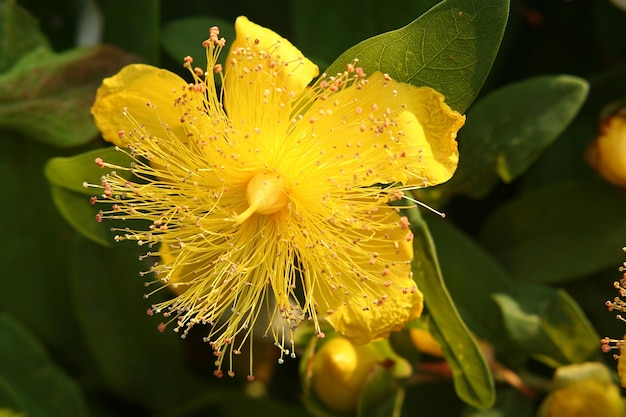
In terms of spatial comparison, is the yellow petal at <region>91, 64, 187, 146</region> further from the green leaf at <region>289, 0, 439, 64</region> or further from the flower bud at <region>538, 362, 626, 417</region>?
the flower bud at <region>538, 362, 626, 417</region>

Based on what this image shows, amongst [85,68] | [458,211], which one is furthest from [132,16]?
[458,211]

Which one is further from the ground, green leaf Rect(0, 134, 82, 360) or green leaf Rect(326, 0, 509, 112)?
green leaf Rect(326, 0, 509, 112)

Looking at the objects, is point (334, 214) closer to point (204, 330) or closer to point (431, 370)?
point (431, 370)

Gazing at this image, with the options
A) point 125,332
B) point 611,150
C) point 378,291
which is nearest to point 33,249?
point 125,332

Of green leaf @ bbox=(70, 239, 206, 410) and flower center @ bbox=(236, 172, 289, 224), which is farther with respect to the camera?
green leaf @ bbox=(70, 239, 206, 410)

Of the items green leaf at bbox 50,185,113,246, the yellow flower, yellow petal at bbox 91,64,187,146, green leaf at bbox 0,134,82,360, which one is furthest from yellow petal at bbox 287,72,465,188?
green leaf at bbox 0,134,82,360

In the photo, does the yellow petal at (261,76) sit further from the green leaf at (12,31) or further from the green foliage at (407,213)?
the green leaf at (12,31)
